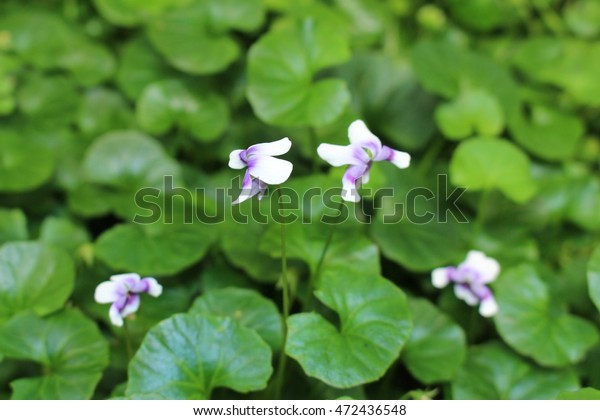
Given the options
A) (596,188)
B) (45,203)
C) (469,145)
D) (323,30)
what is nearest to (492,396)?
(469,145)

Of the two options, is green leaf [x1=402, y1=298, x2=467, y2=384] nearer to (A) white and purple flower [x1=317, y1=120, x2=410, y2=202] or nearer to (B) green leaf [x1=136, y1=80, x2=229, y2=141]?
(A) white and purple flower [x1=317, y1=120, x2=410, y2=202]

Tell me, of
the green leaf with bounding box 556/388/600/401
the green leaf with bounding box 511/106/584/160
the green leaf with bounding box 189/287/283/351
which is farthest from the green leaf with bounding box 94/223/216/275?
the green leaf with bounding box 511/106/584/160

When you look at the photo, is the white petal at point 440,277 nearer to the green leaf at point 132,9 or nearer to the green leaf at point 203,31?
the green leaf at point 203,31

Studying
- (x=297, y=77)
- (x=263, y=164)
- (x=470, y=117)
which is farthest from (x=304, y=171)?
(x=263, y=164)

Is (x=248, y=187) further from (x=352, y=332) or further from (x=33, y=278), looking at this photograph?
(x=33, y=278)

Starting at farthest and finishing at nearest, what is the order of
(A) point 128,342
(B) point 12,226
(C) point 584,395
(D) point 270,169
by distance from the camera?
(B) point 12,226 < (A) point 128,342 < (C) point 584,395 < (D) point 270,169

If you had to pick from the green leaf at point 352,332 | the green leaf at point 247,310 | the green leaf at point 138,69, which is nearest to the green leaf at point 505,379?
the green leaf at point 352,332

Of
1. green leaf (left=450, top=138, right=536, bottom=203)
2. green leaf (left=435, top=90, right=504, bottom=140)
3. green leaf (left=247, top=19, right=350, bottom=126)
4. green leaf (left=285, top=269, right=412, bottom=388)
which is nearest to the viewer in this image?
green leaf (left=285, top=269, right=412, bottom=388)
